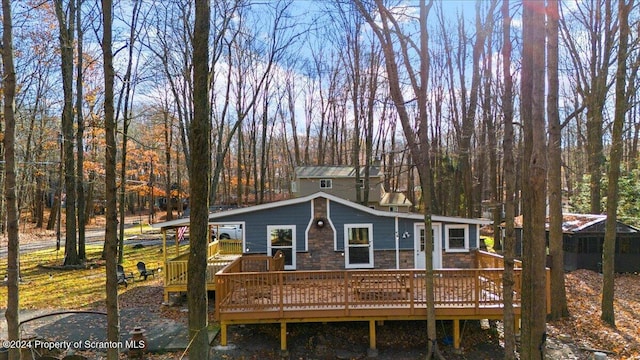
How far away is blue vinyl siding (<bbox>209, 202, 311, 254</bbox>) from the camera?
1301 centimetres

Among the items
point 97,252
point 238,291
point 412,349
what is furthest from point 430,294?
point 97,252

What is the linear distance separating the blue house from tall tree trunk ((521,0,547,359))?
7.23 meters

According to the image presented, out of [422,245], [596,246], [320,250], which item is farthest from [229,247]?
[596,246]

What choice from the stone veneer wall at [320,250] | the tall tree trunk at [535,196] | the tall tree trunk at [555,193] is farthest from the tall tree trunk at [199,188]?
the tall tree trunk at [555,193]

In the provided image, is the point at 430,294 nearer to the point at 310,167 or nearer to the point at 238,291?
the point at 238,291

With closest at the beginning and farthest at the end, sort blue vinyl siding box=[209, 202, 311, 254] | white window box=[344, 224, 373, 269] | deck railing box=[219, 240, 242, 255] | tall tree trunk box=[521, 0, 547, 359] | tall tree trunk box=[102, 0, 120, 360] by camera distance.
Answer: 1. tall tree trunk box=[521, 0, 547, 359]
2. tall tree trunk box=[102, 0, 120, 360]
3. blue vinyl siding box=[209, 202, 311, 254]
4. white window box=[344, 224, 373, 269]
5. deck railing box=[219, 240, 242, 255]

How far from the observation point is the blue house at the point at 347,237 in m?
13.1

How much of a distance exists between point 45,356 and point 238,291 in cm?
371

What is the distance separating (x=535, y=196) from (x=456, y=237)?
8.24 metres

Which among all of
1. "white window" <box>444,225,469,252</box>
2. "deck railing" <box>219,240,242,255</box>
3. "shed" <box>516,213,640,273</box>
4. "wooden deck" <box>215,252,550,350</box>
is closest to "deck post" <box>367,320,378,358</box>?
"wooden deck" <box>215,252,550,350</box>

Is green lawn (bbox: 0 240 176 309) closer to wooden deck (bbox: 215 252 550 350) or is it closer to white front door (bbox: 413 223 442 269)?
wooden deck (bbox: 215 252 550 350)

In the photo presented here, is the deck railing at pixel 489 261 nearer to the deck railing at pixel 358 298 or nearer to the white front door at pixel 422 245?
the white front door at pixel 422 245

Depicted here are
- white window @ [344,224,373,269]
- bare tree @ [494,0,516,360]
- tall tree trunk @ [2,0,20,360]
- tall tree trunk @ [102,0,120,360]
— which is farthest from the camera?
white window @ [344,224,373,269]

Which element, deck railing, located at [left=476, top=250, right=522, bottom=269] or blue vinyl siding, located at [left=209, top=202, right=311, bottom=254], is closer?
deck railing, located at [left=476, top=250, right=522, bottom=269]
